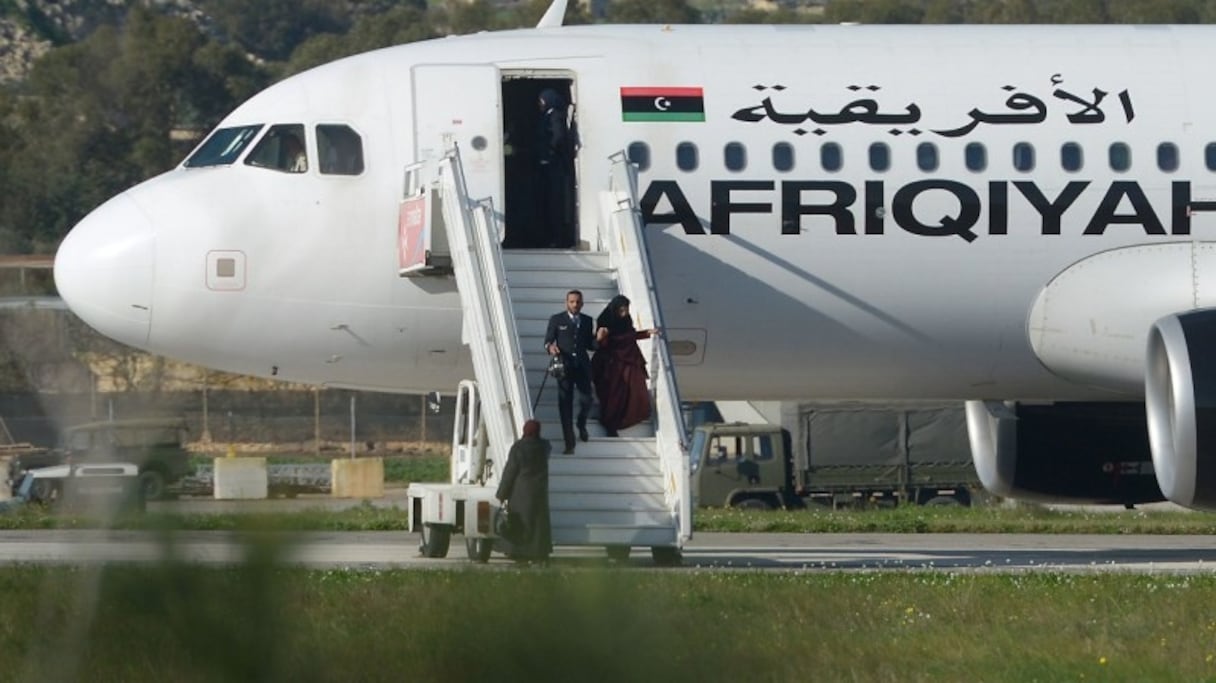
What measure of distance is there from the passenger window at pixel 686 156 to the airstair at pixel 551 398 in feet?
1.74

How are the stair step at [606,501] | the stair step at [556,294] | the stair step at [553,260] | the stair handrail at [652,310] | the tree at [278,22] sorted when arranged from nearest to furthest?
the stair handrail at [652,310] → the stair step at [606,501] → the stair step at [556,294] → the stair step at [553,260] → the tree at [278,22]

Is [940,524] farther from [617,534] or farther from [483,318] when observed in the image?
[617,534]

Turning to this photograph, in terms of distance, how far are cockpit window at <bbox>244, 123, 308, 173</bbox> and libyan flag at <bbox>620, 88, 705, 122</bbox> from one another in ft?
10.5

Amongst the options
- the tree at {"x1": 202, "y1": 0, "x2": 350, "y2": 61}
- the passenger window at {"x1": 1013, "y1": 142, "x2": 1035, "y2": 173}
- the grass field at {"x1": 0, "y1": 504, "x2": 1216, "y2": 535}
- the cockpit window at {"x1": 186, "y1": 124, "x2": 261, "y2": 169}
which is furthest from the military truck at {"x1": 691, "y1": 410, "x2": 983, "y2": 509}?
the tree at {"x1": 202, "y1": 0, "x2": 350, "y2": 61}

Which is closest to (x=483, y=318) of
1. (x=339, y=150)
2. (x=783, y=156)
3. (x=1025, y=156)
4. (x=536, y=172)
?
(x=536, y=172)

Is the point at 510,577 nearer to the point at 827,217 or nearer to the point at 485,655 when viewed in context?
the point at 485,655

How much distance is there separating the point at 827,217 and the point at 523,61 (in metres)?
3.35

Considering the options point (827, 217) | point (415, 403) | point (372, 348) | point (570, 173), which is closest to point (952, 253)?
point (827, 217)

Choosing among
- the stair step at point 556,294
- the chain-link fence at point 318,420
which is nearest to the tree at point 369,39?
the chain-link fence at point 318,420

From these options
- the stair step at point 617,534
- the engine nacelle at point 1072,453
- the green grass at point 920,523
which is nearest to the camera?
Result: the stair step at point 617,534

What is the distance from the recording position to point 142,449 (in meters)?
4.00

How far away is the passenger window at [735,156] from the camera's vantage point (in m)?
20.6

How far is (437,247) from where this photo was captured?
2030 cm

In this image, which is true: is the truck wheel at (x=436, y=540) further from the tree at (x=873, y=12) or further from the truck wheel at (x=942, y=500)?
the tree at (x=873, y=12)
